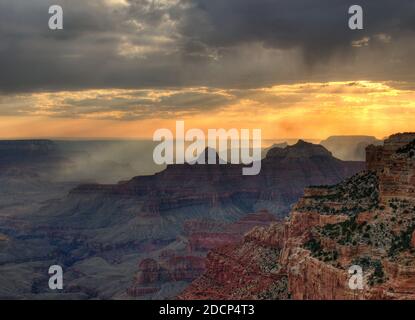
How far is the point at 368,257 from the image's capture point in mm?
65938

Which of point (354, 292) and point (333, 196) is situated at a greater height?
point (333, 196)

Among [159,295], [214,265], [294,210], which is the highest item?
[294,210]

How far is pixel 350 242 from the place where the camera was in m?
70.4

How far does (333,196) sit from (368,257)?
24.5 meters

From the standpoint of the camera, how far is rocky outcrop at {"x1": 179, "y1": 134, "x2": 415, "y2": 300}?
203ft

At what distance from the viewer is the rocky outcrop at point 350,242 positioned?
62.0m

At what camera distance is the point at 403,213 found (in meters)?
67.9

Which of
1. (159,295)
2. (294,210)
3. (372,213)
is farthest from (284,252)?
(159,295)
